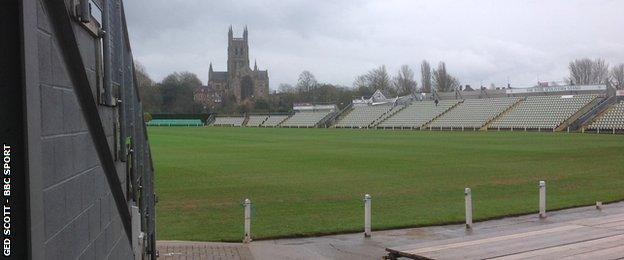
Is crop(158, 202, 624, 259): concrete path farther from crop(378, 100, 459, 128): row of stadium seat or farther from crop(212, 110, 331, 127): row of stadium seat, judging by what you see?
crop(212, 110, 331, 127): row of stadium seat

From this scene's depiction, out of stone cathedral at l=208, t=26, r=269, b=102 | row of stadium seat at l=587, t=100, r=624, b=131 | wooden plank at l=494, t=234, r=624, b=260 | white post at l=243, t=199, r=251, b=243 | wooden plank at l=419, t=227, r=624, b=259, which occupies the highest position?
stone cathedral at l=208, t=26, r=269, b=102

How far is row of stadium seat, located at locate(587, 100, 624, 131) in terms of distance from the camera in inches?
2534

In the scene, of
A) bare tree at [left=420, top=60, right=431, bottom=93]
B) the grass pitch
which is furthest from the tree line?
the grass pitch

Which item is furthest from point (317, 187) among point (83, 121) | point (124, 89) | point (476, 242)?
point (83, 121)

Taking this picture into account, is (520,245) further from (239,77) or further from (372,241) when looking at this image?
(239,77)

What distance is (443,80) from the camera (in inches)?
5787

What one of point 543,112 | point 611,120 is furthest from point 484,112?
point 611,120

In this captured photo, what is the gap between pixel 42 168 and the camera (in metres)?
2.45

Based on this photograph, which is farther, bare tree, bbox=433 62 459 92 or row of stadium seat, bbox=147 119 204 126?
bare tree, bbox=433 62 459 92

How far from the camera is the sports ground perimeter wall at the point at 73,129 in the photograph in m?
2.25

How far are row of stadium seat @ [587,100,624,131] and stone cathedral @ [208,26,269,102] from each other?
115 meters

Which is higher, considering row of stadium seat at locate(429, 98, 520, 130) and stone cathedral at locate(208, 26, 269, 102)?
stone cathedral at locate(208, 26, 269, 102)

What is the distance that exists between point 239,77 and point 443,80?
208 ft

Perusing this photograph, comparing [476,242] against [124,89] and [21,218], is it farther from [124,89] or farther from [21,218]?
[21,218]
